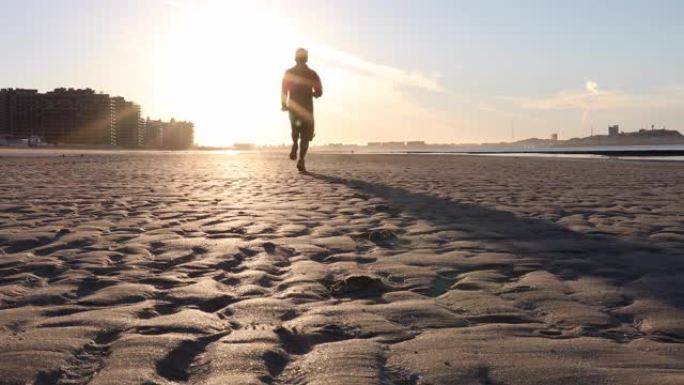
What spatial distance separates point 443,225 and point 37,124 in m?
174

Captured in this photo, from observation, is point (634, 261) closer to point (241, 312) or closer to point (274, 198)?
point (241, 312)

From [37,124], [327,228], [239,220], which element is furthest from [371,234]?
[37,124]

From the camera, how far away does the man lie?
14.6m

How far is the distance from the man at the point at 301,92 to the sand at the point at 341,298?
26.0 ft

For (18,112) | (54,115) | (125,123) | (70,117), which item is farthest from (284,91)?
(125,123)

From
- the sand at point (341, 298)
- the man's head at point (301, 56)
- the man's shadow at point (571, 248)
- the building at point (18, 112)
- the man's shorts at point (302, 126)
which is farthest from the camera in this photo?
the building at point (18, 112)

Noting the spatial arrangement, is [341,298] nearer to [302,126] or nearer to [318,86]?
[318,86]

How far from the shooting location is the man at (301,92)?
47.9 feet

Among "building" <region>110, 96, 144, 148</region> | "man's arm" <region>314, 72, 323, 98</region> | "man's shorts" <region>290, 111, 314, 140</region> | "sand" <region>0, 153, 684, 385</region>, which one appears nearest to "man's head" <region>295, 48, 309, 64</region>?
"man's arm" <region>314, 72, 323, 98</region>

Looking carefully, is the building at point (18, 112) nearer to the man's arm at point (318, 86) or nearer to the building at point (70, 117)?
the building at point (70, 117)

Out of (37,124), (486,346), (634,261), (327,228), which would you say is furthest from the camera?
(37,124)

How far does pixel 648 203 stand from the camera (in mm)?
8547

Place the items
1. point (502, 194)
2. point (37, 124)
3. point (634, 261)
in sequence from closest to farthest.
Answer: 1. point (634, 261)
2. point (502, 194)
3. point (37, 124)

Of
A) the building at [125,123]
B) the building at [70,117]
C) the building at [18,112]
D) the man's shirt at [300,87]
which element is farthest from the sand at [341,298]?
the building at [125,123]
